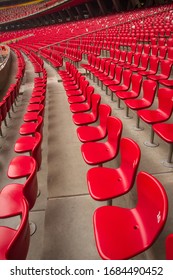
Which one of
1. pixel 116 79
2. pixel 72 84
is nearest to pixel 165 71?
pixel 116 79

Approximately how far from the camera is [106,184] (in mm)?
1717

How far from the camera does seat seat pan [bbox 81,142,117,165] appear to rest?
Result: 2031 millimetres

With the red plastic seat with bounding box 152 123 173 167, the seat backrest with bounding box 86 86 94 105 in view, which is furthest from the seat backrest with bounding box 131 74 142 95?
the red plastic seat with bounding box 152 123 173 167

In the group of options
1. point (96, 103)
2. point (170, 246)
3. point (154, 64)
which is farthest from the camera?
point (154, 64)

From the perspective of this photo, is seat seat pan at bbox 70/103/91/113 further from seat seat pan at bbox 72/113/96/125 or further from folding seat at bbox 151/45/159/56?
folding seat at bbox 151/45/159/56

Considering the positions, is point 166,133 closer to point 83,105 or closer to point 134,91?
point 134,91

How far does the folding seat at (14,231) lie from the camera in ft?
3.33

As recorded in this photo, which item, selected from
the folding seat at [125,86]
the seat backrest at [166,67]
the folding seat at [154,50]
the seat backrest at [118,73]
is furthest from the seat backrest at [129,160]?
the folding seat at [154,50]

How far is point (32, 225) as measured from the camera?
6.13ft

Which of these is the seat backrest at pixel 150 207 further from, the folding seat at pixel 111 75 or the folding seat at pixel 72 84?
the folding seat at pixel 72 84

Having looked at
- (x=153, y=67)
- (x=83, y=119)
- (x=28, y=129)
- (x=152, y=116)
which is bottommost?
(x=28, y=129)

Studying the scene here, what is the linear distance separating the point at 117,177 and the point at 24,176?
836 mm
